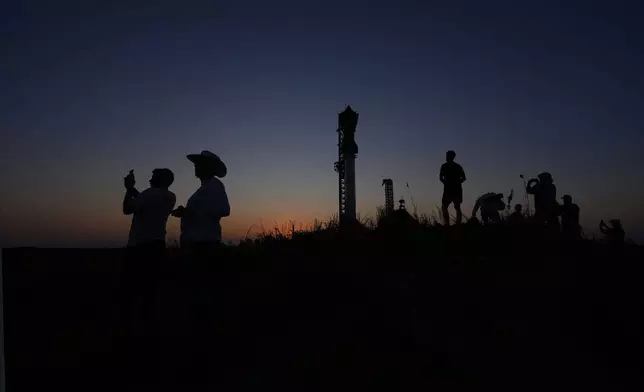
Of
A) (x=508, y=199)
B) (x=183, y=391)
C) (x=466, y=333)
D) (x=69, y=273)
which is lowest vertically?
(x=183, y=391)

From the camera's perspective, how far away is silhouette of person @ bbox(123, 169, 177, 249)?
4.29 m

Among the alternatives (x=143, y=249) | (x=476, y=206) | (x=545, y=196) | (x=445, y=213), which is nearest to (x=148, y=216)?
(x=143, y=249)

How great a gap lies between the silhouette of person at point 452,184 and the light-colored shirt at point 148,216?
5.53 meters

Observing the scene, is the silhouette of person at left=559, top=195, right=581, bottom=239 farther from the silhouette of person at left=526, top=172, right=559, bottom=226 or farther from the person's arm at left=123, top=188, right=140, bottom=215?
the person's arm at left=123, top=188, right=140, bottom=215

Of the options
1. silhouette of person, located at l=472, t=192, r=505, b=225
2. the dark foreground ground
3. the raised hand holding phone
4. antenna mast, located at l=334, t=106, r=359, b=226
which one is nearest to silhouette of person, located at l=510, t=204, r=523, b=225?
silhouette of person, located at l=472, t=192, r=505, b=225

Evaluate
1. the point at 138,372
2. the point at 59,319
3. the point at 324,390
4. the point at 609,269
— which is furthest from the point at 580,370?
the point at 59,319

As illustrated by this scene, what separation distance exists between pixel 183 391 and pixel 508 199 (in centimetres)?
699

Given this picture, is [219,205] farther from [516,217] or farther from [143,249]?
[516,217]

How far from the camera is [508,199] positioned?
8844 mm

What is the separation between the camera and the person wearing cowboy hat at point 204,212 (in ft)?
15.5

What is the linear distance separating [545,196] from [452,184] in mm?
1909

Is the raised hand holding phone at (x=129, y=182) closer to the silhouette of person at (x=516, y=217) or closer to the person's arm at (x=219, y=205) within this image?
the person's arm at (x=219, y=205)

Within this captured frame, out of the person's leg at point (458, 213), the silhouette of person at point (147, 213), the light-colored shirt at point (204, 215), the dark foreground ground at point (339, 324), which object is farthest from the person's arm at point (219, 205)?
the person's leg at point (458, 213)

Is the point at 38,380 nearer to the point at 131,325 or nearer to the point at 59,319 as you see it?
the point at 131,325
